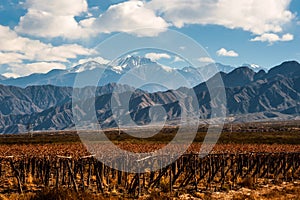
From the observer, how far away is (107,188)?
29906 millimetres

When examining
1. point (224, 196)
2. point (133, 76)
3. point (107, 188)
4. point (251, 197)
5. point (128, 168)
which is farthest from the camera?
point (128, 168)

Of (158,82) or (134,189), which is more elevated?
(158,82)

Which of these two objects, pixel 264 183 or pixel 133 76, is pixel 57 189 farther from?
pixel 264 183

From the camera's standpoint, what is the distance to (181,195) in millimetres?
27188

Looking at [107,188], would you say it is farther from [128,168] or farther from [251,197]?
[251,197]

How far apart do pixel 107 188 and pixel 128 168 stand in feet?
28.5

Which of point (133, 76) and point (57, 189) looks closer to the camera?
point (57, 189)

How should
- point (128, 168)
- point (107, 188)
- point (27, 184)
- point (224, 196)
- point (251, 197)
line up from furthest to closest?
1. point (128, 168)
2. point (27, 184)
3. point (107, 188)
4. point (224, 196)
5. point (251, 197)

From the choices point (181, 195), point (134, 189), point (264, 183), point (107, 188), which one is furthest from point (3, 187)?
point (264, 183)

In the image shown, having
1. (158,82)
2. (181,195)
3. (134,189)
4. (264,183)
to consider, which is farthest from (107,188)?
(264,183)

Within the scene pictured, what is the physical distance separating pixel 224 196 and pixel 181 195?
3000 mm

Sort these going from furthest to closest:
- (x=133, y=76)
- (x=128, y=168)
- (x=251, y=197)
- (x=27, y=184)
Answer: (x=128, y=168) → (x=27, y=184) → (x=251, y=197) → (x=133, y=76)

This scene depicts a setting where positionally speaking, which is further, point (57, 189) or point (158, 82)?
point (158, 82)

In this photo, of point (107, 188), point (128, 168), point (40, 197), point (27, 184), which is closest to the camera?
point (40, 197)
